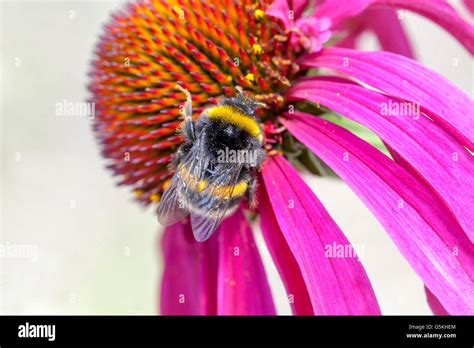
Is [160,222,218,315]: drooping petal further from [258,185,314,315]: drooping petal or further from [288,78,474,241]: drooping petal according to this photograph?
[288,78,474,241]: drooping petal

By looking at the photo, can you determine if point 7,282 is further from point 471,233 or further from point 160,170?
point 471,233

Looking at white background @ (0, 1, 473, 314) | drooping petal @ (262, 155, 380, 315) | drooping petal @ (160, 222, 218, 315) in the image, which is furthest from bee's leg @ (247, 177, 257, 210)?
white background @ (0, 1, 473, 314)

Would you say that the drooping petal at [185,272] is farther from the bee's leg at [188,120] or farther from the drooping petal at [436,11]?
the drooping petal at [436,11]

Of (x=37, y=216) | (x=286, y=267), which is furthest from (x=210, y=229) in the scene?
(x=37, y=216)

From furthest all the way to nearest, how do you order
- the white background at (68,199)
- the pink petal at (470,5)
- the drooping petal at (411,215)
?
the white background at (68,199) < the pink petal at (470,5) < the drooping petal at (411,215)

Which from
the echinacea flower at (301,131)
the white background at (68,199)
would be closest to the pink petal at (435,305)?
the echinacea flower at (301,131)

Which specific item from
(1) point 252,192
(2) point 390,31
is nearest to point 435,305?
(1) point 252,192

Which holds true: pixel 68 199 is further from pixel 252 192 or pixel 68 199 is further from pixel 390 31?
pixel 252 192

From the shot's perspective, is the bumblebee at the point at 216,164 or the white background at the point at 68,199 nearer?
the bumblebee at the point at 216,164
